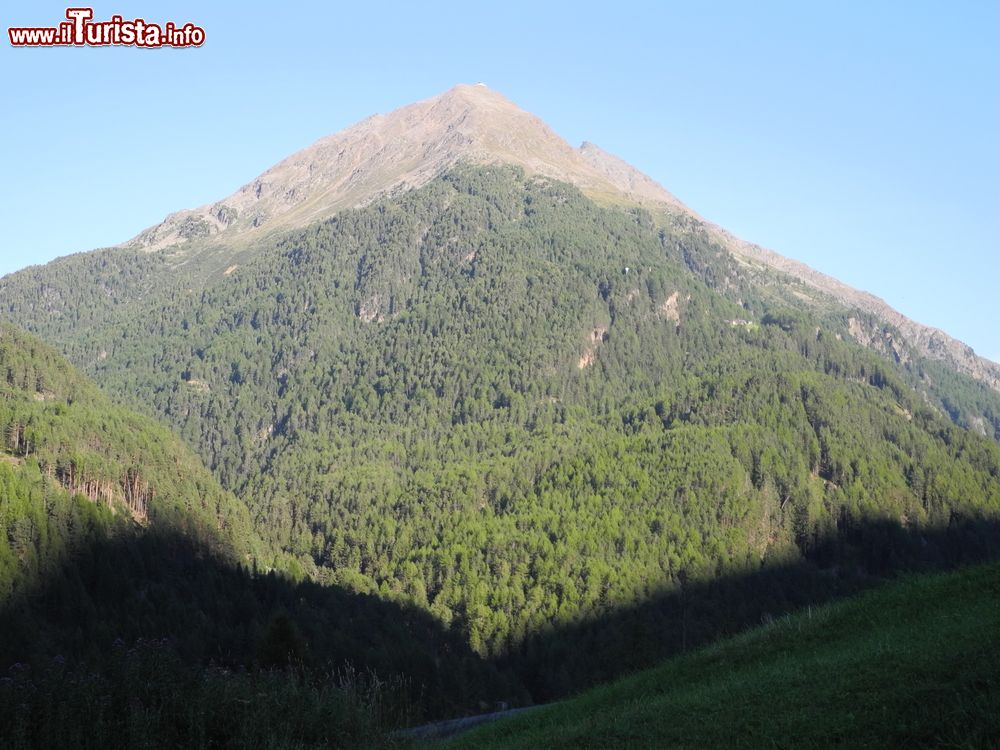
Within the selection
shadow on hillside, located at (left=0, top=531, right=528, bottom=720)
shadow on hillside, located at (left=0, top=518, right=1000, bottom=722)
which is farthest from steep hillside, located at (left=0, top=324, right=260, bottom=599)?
shadow on hillside, located at (left=0, top=518, right=1000, bottom=722)

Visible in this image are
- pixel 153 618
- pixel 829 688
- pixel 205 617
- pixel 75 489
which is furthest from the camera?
pixel 75 489

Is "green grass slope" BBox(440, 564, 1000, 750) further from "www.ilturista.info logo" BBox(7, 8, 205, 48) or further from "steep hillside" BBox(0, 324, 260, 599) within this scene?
Answer: "steep hillside" BBox(0, 324, 260, 599)

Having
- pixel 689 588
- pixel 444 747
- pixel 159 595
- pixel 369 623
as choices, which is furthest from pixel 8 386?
pixel 444 747

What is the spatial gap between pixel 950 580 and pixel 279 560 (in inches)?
7267

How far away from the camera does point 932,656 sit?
20.5 metres

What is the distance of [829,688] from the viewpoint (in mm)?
20375

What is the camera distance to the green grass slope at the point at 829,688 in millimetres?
17156

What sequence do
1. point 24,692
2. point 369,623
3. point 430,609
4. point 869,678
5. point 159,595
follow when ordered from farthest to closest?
point 430,609 < point 369,623 < point 159,595 < point 869,678 < point 24,692

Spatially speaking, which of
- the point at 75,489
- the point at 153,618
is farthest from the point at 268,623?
the point at 75,489

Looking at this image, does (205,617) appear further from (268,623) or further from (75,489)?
(75,489)

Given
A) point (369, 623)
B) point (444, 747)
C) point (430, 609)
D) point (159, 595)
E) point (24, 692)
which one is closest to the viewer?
point (24, 692)

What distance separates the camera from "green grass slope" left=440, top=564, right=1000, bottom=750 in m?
17.2

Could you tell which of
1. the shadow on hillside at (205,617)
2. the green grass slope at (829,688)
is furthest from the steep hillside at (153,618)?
the green grass slope at (829,688)

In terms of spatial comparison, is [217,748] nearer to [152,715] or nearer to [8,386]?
[152,715]
